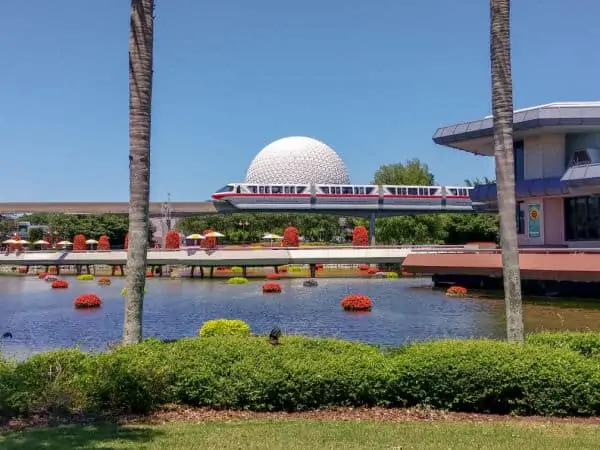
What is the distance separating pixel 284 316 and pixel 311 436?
19.5 metres

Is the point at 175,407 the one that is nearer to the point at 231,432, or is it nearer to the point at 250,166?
the point at 231,432

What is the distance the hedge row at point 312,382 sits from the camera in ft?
31.8

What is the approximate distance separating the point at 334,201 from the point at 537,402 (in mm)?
73316

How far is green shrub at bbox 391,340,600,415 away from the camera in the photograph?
31.8 ft

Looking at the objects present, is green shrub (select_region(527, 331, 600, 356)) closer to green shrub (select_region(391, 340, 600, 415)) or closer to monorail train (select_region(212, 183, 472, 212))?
green shrub (select_region(391, 340, 600, 415))

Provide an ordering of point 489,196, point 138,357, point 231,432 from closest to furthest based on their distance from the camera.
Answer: point 231,432, point 138,357, point 489,196

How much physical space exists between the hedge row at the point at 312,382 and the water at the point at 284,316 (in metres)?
8.10

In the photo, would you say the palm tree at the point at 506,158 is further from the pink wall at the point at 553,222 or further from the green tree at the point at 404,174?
the green tree at the point at 404,174

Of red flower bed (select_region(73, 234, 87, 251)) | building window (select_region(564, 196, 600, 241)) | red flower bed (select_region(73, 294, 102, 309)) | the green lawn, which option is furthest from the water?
red flower bed (select_region(73, 234, 87, 251))

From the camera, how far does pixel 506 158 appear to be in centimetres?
1223

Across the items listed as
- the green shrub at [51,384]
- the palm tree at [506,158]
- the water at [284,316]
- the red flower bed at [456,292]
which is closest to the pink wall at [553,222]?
the red flower bed at [456,292]

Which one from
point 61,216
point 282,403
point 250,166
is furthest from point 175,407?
point 250,166

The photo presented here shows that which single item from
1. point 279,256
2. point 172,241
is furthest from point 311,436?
Result: point 172,241

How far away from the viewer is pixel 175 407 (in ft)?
32.9
